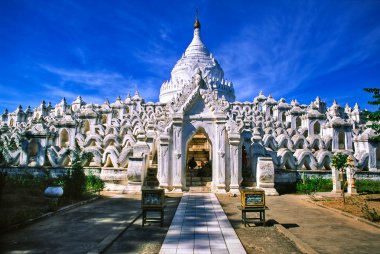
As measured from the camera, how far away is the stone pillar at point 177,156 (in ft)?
55.3

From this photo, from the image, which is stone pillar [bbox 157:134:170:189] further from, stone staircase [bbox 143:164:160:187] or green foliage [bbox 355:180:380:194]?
green foliage [bbox 355:180:380:194]

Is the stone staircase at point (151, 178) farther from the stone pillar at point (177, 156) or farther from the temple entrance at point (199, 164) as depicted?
the temple entrance at point (199, 164)

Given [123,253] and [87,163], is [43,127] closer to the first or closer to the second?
[87,163]

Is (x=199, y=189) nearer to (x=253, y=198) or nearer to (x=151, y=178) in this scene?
(x=151, y=178)

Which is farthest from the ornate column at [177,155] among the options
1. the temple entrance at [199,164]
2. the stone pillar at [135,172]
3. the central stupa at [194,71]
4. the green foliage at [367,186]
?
the central stupa at [194,71]

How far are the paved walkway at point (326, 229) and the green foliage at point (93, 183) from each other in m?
9.68

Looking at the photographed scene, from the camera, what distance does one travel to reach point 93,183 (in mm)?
17594

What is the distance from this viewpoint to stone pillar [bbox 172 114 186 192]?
16844mm

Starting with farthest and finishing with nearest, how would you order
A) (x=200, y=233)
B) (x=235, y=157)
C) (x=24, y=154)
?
(x=24, y=154) < (x=235, y=157) < (x=200, y=233)

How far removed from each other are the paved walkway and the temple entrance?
624 cm

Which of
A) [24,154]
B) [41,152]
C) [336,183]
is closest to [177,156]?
[336,183]

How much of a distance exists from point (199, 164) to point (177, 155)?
7375 millimetres

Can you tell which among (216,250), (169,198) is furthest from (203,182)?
(216,250)

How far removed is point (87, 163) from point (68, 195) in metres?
7.34
